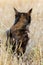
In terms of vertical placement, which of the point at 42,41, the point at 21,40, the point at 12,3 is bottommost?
the point at 12,3

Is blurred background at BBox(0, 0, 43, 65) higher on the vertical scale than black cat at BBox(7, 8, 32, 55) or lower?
lower

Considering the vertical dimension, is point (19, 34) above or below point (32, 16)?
above

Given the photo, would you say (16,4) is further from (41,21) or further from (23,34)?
(23,34)

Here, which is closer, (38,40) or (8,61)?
(8,61)

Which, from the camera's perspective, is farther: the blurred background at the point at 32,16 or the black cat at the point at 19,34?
the blurred background at the point at 32,16

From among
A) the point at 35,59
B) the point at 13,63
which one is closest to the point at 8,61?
the point at 13,63

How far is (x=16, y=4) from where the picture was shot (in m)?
12.3

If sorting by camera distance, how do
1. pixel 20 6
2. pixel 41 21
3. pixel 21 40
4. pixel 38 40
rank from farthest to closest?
pixel 20 6, pixel 41 21, pixel 38 40, pixel 21 40

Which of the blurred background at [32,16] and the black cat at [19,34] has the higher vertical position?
the black cat at [19,34]

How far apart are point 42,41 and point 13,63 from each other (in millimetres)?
2148

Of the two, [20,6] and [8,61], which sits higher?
[8,61]

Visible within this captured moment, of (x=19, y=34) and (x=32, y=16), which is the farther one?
(x=32, y=16)

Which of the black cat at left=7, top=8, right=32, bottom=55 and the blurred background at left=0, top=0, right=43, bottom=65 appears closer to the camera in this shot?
the black cat at left=7, top=8, right=32, bottom=55

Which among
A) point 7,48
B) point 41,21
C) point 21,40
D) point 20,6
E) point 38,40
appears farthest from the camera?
point 20,6
